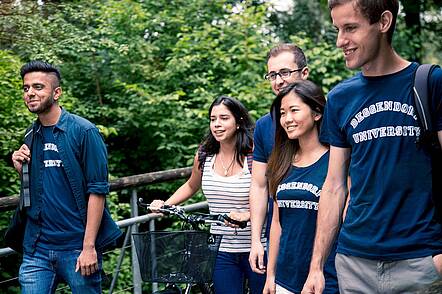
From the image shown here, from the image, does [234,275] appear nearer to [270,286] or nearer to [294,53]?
[270,286]

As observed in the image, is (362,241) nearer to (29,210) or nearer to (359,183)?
(359,183)

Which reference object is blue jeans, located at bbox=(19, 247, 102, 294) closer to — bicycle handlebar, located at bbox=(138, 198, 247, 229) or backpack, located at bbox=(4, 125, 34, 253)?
backpack, located at bbox=(4, 125, 34, 253)

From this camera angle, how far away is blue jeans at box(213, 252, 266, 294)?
4449 millimetres

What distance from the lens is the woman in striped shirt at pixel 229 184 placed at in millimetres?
4480

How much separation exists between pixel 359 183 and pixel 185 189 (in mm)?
2190

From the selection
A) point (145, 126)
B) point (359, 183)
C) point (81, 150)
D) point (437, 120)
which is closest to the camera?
point (437, 120)

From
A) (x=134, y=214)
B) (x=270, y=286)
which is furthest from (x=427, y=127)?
(x=134, y=214)

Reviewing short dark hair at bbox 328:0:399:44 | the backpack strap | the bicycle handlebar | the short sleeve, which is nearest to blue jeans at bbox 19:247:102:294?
the backpack strap

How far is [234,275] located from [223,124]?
0.95 metres

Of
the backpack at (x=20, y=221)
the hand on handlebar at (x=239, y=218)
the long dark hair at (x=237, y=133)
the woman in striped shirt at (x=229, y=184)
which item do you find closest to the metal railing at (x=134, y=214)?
the woman in striped shirt at (x=229, y=184)

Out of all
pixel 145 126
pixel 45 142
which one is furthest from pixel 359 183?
pixel 145 126

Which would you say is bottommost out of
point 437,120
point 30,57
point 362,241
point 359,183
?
point 362,241

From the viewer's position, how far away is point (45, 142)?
430cm

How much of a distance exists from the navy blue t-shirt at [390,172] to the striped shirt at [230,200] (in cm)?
166
